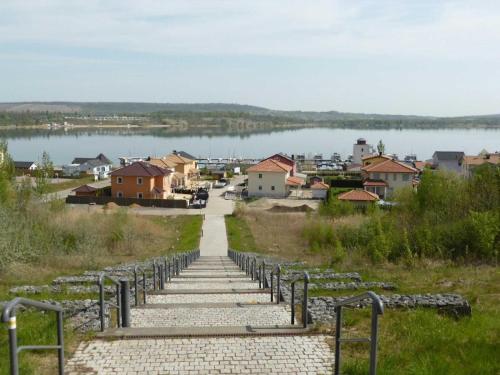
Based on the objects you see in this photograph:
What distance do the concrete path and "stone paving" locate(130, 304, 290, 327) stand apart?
19.4 metres

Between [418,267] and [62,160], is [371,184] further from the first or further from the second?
[62,160]

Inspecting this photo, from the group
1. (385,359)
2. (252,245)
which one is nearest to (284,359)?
(385,359)

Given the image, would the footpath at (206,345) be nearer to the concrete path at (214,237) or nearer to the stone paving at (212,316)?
the stone paving at (212,316)

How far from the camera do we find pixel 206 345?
6.88 meters

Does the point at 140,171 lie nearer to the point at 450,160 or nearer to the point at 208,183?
the point at 208,183

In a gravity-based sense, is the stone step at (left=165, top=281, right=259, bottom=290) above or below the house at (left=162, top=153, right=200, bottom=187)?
above

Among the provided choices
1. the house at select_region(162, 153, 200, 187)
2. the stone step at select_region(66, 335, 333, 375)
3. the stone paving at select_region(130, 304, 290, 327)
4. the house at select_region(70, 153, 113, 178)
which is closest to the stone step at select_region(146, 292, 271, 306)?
the stone paving at select_region(130, 304, 290, 327)

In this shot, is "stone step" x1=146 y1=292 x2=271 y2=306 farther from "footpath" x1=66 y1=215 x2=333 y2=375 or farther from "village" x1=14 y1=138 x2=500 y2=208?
"village" x1=14 y1=138 x2=500 y2=208

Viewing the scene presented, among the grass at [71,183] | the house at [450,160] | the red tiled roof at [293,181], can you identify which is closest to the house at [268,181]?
the red tiled roof at [293,181]

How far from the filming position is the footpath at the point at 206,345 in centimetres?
624

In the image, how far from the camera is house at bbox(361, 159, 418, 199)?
56656 mm

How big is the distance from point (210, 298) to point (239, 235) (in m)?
24.7

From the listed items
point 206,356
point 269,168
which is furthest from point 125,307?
point 269,168

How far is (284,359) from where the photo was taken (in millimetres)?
6508
